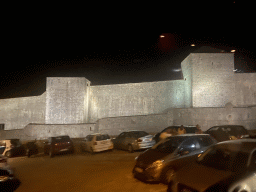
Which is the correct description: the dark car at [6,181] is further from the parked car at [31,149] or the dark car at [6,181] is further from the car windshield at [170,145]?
the parked car at [31,149]

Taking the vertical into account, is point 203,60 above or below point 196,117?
above

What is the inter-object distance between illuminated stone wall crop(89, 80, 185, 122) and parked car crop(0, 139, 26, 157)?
1178 centimetres

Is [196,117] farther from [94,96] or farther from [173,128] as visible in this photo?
[94,96]

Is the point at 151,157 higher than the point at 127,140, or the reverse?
the point at 151,157

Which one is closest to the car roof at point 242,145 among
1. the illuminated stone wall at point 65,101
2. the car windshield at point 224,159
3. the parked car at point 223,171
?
the parked car at point 223,171

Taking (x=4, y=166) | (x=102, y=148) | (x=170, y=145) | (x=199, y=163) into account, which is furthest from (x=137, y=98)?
(x=199, y=163)

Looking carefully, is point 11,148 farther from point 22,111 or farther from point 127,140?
point 22,111

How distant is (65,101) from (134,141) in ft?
51.4

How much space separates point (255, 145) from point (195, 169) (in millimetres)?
1429

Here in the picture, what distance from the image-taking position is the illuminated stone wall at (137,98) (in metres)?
26.0

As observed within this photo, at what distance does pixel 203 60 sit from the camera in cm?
2516

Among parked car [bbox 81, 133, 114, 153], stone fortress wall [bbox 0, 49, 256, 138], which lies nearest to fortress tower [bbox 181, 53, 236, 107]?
stone fortress wall [bbox 0, 49, 256, 138]

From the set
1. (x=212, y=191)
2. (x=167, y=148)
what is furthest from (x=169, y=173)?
(x=212, y=191)

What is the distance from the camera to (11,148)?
1595 cm
